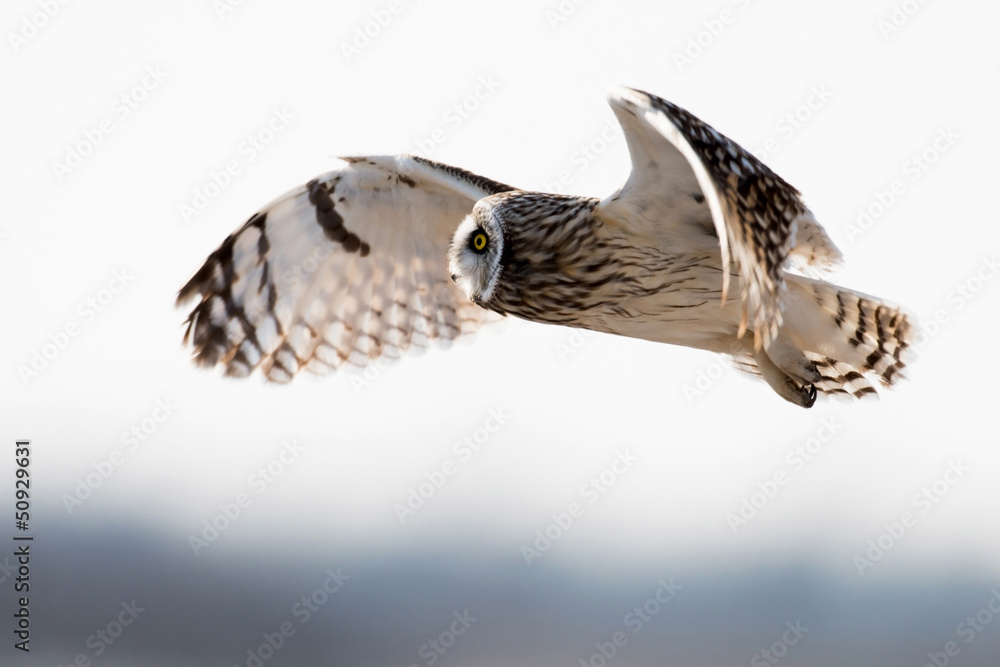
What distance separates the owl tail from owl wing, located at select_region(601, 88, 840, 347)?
0.51 m

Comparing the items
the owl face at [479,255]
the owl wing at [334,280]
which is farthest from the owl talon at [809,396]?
the owl wing at [334,280]

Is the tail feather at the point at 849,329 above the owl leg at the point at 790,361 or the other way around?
above

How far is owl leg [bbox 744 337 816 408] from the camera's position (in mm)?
4352

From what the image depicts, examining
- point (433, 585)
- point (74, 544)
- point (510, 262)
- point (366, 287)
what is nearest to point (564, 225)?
point (510, 262)

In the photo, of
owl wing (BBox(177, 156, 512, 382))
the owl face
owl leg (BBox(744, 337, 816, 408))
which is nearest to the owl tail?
owl leg (BBox(744, 337, 816, 408))

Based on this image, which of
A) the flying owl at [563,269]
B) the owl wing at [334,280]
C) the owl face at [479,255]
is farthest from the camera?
the owl wing at [334,280]

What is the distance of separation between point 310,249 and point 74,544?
727 inches

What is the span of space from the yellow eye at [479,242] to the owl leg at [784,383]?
125 cm

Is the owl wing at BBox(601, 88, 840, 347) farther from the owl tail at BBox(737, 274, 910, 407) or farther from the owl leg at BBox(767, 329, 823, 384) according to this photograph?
the owl leg at BBox(767, 329, 823, 384)

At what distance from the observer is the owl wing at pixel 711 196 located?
307 cm

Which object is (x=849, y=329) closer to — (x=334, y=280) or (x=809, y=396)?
(x=809, y=396)

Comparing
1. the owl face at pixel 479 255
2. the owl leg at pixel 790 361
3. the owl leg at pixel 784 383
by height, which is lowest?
the owl face at pixel 479 255

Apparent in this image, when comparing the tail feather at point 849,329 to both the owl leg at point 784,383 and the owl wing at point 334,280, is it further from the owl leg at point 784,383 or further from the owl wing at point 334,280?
the owl wing at point 334,280

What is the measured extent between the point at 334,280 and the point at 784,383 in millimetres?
2273
